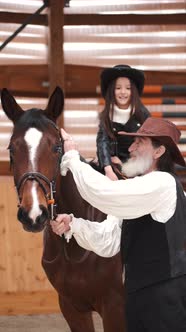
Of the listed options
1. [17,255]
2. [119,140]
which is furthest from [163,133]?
[17,255]

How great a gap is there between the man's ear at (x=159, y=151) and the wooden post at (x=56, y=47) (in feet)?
12.5

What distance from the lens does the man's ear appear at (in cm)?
249

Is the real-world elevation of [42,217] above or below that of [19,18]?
below

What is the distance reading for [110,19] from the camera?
6.71 metres

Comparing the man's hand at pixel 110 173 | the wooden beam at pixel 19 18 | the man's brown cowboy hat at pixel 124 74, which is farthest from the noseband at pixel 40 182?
the wooden beam at pixel 19 18

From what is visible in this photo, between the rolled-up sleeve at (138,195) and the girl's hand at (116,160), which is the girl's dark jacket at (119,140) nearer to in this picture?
the girl's hand at (116,160)

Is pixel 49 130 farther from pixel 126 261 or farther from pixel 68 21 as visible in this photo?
pixel 68 21

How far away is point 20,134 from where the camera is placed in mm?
2695

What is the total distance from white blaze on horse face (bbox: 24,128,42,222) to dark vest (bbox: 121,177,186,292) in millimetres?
418

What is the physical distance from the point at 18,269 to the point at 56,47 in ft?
7.88

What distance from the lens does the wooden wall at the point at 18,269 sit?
218 inches

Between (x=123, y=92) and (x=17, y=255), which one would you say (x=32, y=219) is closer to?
(x=123, y=92)

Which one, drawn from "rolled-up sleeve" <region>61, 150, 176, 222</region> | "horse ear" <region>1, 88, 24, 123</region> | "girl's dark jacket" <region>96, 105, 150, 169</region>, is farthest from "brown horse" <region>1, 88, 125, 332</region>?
"girl's dark jacket" <region>96, 105, 150, 169</region>

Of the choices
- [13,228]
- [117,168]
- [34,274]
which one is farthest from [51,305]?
[117,168]
